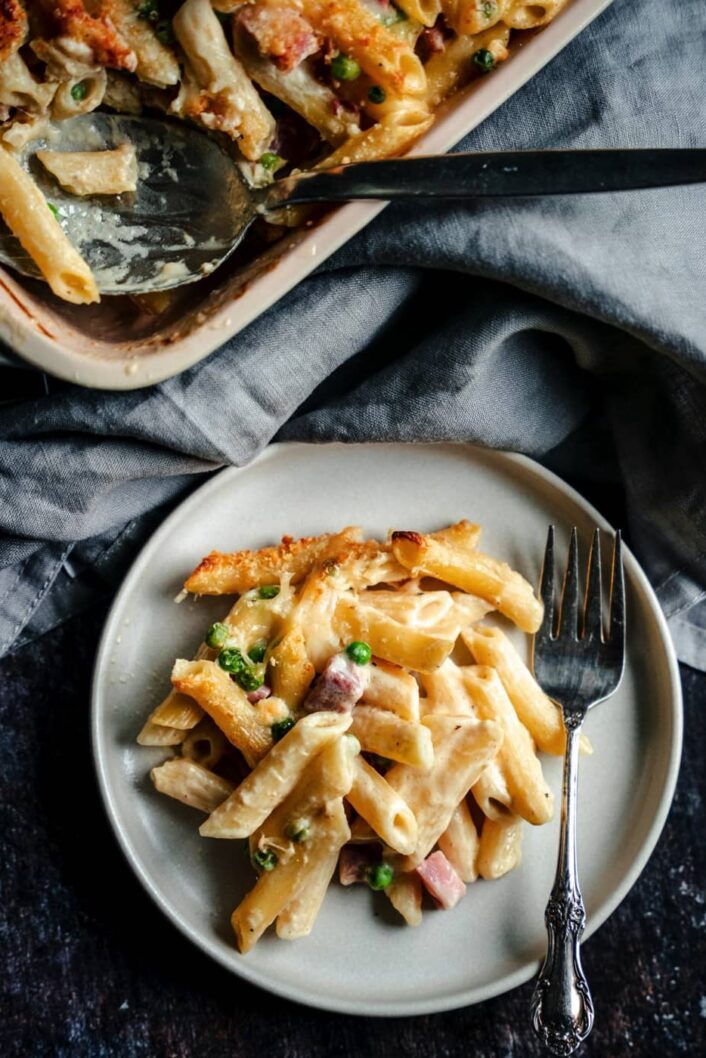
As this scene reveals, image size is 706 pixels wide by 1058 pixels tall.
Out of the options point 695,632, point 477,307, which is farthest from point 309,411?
point 695,632

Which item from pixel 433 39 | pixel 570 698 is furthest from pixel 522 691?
pixel 433 39

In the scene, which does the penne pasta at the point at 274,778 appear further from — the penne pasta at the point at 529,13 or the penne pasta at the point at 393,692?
the penne pasta at the point at 529,13

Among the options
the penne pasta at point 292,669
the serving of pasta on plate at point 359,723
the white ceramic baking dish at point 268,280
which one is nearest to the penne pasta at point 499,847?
the serving of pasta on plate at point 359,723

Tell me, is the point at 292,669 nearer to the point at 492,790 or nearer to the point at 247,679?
the point at 247,679

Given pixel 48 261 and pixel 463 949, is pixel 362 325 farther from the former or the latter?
pixel 463 949

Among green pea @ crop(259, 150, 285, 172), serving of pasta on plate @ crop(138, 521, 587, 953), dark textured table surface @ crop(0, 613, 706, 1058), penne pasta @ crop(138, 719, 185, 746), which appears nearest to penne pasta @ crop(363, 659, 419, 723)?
serving of pasta on plate @ crop(138, 521, 587, 953)

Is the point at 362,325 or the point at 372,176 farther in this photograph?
the point at 362,325
